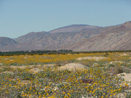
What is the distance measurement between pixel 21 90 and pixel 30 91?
0.50 m

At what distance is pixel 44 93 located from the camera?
815 cm

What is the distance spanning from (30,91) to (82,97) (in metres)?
2.53

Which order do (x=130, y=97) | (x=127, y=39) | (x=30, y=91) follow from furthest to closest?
(x=127, y=39) < (x=30, y=91) < (x=130, y=97)

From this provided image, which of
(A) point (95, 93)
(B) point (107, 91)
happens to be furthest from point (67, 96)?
(B) point (107, 91)

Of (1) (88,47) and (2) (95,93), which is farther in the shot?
(1) (88,47)

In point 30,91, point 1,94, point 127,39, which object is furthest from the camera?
point 127,39

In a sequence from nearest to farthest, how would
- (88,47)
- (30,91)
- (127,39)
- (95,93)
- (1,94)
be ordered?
1. (95,93)
2. (1,94)
3. (30,91)
4. (127,39)
5. (88,47)

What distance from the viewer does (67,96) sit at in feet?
23.7

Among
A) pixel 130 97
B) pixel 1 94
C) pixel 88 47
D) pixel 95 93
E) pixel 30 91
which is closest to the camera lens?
pixel 130 97

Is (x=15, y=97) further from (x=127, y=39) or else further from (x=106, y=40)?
(x=106, y=40)

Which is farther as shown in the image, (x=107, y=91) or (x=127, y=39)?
(x=127, y=39)

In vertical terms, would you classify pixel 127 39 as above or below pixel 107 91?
above

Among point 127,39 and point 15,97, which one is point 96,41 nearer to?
point 127,39

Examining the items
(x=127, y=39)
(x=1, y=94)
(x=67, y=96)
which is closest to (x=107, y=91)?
(x=67, y=96)
